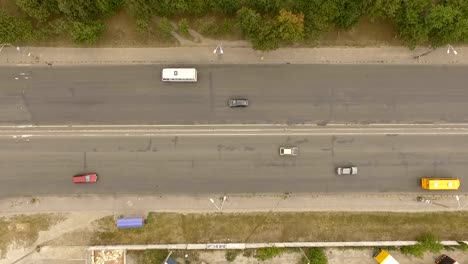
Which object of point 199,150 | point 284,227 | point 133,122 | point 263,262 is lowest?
point 263,262

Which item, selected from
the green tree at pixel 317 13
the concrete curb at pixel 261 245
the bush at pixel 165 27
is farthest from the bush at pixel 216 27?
the concrete curb at pixel 261 245

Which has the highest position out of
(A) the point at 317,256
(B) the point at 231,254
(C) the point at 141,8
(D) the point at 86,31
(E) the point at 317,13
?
(C) the point at 141,8

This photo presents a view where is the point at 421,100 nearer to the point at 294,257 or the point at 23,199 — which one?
the point at 294,257

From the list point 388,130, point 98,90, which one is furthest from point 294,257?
point 98,90

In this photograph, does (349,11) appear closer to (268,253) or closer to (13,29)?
(268,253)

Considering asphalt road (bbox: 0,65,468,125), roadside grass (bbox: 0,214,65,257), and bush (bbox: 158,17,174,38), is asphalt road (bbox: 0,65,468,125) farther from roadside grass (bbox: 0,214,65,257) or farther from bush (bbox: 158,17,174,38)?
roadside grass (bbox: 0,214,65,257)

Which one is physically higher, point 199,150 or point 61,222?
point 199,150

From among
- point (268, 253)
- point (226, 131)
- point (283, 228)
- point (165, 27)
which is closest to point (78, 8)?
point (165, 27)
